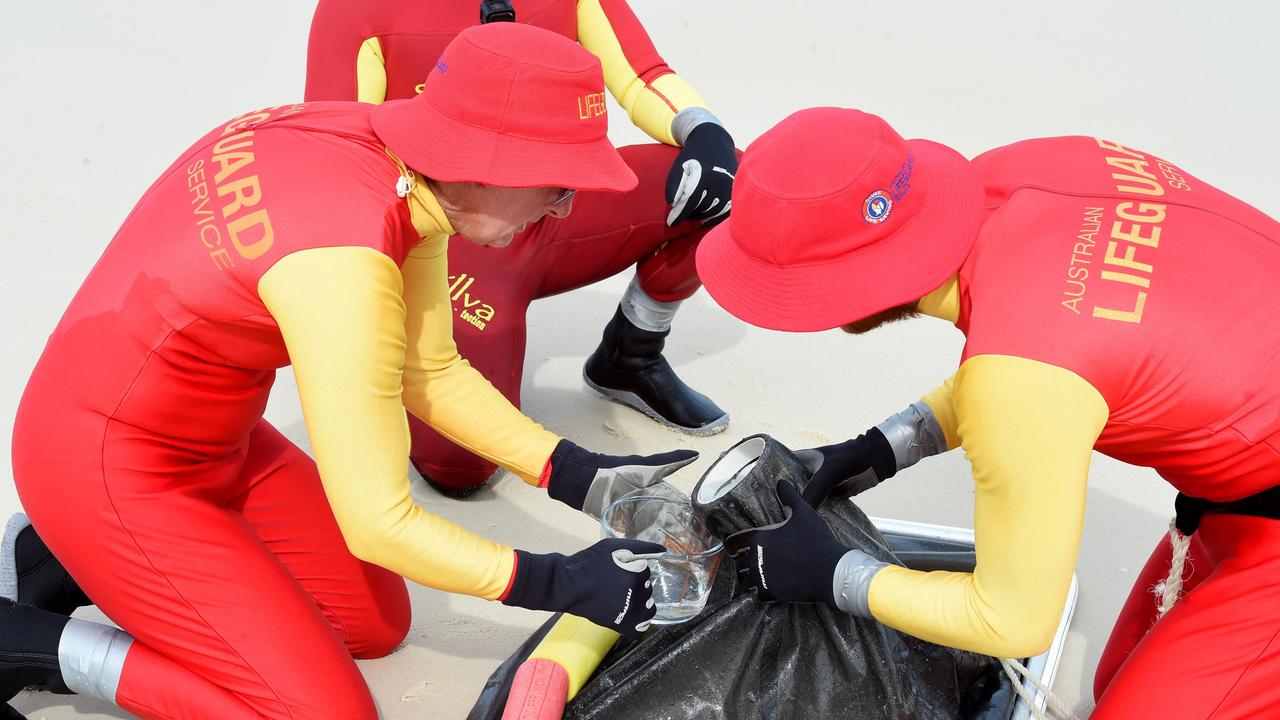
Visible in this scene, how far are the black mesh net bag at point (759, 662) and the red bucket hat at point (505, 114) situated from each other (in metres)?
0.53

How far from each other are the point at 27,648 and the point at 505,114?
109cm

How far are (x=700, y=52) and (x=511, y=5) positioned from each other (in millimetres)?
3400

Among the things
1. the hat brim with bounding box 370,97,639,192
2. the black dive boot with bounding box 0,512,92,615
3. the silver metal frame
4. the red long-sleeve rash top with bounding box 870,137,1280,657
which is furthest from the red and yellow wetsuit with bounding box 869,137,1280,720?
the black dive boot with bounding box 0,512,92,615

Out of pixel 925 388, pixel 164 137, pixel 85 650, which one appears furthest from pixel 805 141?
pixel 164 137

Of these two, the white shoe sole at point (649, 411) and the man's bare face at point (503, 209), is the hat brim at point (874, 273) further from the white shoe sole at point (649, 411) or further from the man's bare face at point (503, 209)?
the white shoe sole at point (649, 411)

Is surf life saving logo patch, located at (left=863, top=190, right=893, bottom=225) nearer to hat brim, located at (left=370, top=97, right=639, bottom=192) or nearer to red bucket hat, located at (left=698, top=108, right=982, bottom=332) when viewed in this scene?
red bucket hat, located at (left=698, top=108, right=982, bottom=332)

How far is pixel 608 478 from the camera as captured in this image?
1.99 metres

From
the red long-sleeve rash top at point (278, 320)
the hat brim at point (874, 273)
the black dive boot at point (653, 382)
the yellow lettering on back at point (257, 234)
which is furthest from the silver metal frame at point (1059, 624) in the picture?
the yellow lettering on back at point (257, 234)

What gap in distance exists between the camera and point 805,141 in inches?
58.7

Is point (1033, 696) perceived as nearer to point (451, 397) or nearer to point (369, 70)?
point (451, 397)

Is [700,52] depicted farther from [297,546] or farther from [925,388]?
[297,546]

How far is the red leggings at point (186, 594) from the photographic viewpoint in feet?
5.76

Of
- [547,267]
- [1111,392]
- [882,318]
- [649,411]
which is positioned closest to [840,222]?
[882,318]

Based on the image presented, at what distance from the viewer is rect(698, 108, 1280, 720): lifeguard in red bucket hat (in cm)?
141
